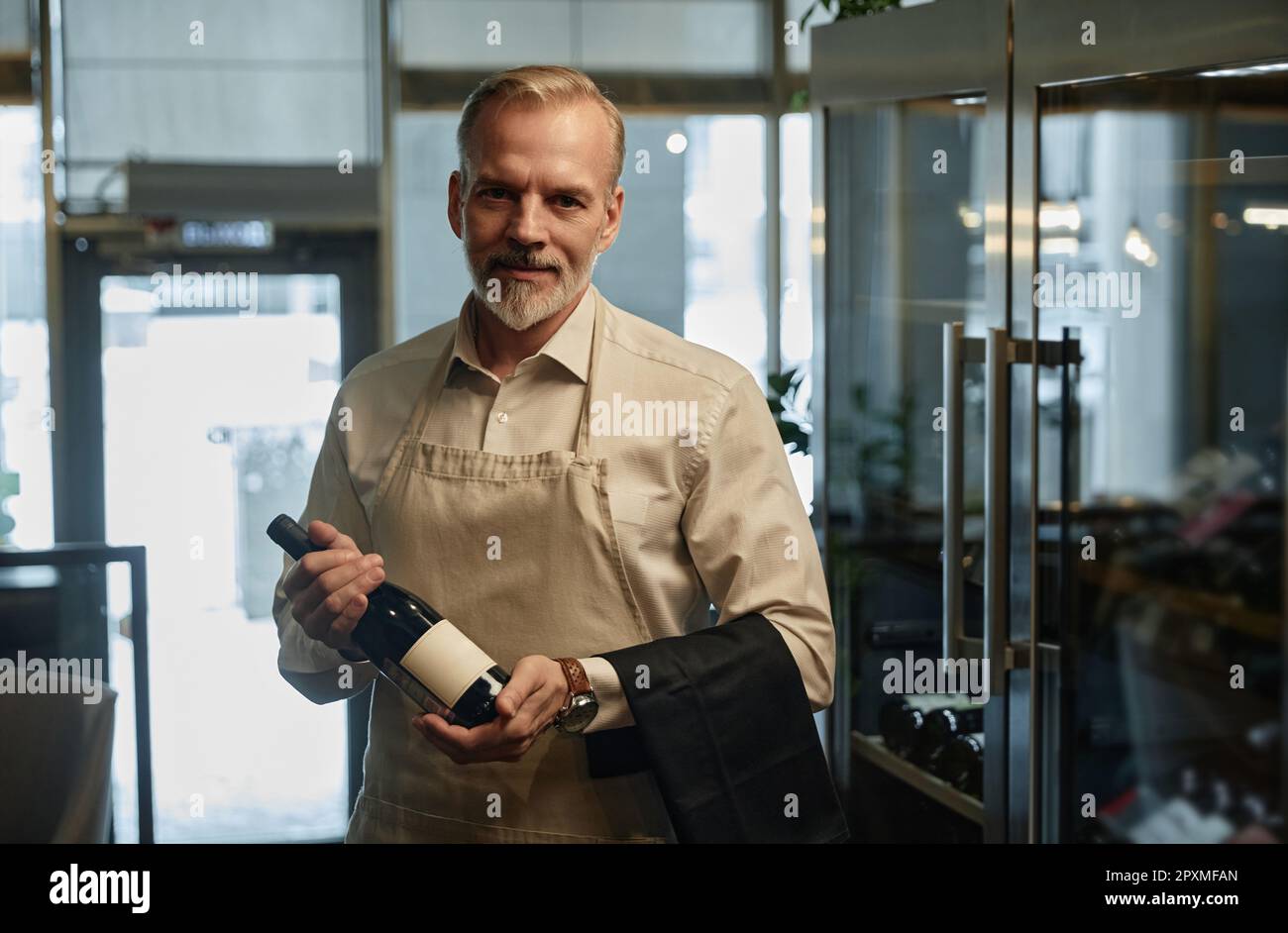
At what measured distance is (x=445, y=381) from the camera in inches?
56.9

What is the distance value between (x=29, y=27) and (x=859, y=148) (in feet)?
6.98

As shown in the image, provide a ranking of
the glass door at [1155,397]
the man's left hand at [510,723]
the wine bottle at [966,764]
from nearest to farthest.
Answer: the man's left hand at [510,723] → the glass door at [1155,397] → the wine bottle at [966,764]

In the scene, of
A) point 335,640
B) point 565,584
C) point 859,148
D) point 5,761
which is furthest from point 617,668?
point 859,148

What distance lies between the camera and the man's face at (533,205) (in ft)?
4.39

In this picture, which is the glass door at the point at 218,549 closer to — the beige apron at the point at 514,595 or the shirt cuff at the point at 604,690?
the beige apron at the point at 514,595

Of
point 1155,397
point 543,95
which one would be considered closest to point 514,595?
point 543,95

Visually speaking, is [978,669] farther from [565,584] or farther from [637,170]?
[637,170]

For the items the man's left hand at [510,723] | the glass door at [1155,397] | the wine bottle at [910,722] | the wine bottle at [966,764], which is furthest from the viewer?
the wine bottle at [910,722]

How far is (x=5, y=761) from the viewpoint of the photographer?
5.56ft

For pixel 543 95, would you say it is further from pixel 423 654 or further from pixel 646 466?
pixel 423 654

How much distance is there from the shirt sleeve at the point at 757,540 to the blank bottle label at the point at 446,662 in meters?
0.28

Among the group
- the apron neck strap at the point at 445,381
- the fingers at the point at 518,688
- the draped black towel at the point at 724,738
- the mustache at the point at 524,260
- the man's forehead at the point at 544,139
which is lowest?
the draped black towel at the point at 724,738

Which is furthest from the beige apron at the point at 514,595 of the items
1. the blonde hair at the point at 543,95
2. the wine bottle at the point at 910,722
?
the wine bottle at the point at 910,722
